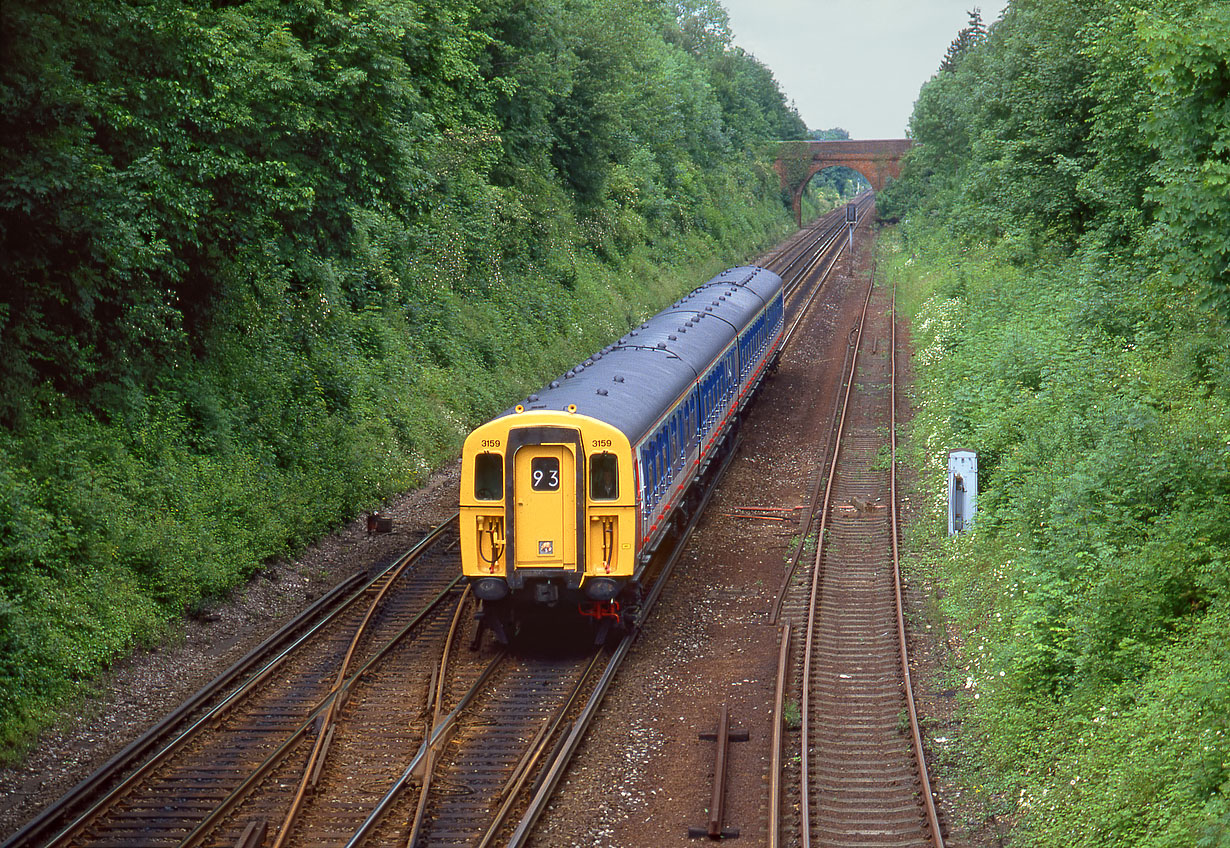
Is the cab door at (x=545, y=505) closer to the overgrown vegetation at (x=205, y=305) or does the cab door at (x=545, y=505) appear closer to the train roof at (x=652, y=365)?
the train roof at (x=652, y=365)

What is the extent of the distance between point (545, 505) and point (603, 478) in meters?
0.81

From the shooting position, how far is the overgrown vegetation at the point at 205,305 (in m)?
13.5

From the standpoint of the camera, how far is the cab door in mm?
14148

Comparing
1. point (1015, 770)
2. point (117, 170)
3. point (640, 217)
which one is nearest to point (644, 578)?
point (1015, 770)

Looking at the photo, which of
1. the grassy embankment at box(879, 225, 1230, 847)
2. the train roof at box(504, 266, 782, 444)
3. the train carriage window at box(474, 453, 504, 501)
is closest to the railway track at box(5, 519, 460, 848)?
the train carriage window at box(474, 453, 504, 501)

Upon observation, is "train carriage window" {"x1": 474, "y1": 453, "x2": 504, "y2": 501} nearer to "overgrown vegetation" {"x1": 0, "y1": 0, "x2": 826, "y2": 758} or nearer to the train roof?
the train roof

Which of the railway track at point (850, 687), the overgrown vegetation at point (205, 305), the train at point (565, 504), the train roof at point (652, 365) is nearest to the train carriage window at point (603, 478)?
the train at point (565, 504)

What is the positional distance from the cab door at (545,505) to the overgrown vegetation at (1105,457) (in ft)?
16.8

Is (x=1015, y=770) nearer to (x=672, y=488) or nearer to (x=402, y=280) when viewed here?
(x=672, y=488)

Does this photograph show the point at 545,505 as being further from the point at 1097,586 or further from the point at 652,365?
the point at 1097,586

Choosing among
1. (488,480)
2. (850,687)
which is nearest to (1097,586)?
(850,687)

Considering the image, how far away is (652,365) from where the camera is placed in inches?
734

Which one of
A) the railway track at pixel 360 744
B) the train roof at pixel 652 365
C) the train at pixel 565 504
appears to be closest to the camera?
the railway track at pixel 360 744

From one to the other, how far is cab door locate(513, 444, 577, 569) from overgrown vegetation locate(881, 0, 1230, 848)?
511cm
